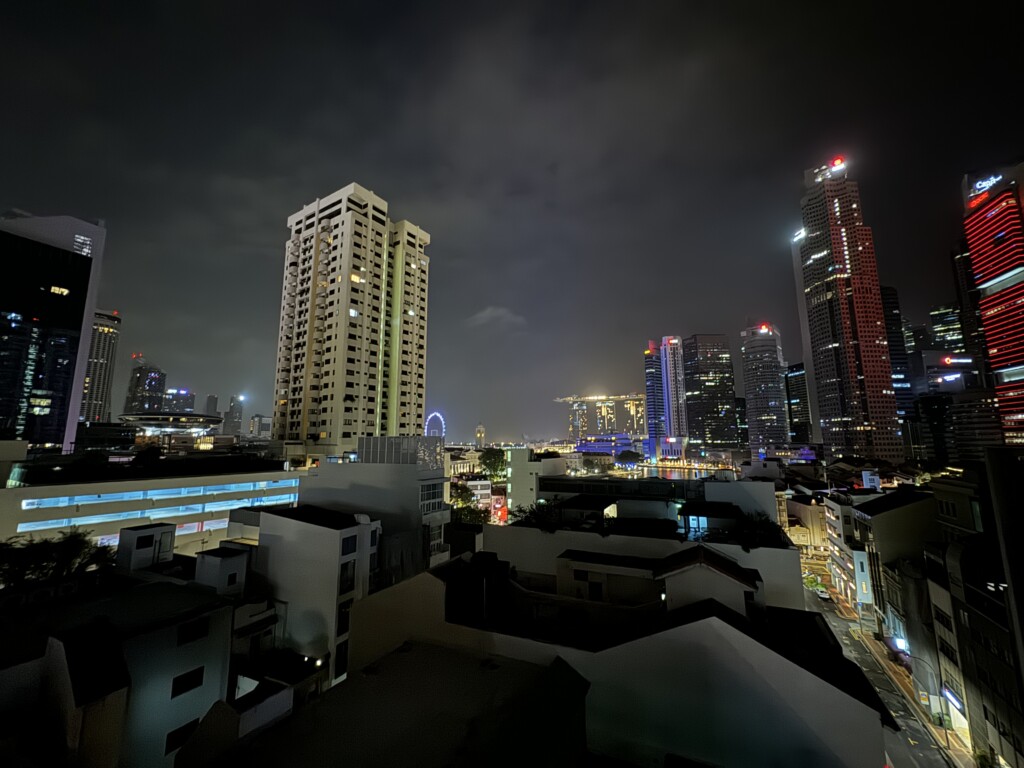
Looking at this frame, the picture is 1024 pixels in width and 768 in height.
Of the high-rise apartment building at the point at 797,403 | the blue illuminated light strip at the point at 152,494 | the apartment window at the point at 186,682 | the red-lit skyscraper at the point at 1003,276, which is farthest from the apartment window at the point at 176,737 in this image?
the high-rise apartment building at the point at 797,403

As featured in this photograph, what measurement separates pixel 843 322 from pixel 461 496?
9794 centimetres

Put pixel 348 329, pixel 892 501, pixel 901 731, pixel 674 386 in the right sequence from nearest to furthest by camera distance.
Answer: pixel 901 731
pixel 892 501
pixel 348 329
pixel 674 386

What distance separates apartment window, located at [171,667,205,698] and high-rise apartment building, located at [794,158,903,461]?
111015 mm

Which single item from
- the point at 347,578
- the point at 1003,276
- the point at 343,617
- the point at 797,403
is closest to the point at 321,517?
the point at 347,578

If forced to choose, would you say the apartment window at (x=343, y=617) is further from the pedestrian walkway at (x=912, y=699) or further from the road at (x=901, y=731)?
the pedestrian walkway at (x=912, y=699)

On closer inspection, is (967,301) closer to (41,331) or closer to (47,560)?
(47,560)

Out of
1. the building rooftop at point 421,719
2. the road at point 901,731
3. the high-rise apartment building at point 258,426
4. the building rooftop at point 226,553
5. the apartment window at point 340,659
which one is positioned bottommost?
the road at point 901,731

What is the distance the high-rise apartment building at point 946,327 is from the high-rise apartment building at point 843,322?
32054 mm

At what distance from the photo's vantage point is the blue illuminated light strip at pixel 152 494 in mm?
25219

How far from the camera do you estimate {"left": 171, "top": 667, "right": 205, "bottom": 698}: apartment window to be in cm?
1295

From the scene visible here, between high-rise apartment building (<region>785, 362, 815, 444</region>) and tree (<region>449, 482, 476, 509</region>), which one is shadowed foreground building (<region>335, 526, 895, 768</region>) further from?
high-rise apartment building (<region>785, 362, 815, 444</region>)

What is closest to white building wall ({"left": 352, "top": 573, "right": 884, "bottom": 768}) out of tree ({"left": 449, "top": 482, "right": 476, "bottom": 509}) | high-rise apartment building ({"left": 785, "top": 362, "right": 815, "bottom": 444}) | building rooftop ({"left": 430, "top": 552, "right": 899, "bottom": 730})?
building rooftop ({"left": 430, "top": 552, "right": 899, "bottom": 730})

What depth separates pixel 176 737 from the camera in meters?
12.9

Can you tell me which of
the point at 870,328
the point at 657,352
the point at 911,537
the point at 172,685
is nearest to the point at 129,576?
the point at 172,685
